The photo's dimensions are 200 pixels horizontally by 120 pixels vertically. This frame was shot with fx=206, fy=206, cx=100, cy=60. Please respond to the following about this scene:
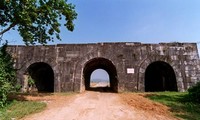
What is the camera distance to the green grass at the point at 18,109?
7.98m

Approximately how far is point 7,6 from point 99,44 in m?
7.63

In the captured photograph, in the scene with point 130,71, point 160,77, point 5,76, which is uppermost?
point 130,71

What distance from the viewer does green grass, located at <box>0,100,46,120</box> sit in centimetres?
798

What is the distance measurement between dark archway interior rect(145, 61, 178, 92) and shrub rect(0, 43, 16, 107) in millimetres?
10992

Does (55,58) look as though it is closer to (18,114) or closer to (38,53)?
(38,53)

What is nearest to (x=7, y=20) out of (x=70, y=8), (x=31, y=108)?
(x=70, y=8)

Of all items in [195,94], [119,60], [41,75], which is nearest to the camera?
[195,94]

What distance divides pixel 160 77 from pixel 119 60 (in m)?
5.40

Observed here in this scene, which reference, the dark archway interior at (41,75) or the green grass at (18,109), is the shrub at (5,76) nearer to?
the green grass at (18,109)

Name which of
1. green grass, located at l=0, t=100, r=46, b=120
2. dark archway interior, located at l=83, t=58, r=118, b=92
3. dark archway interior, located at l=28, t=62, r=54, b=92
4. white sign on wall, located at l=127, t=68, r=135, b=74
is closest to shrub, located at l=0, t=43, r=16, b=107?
green grass, located at l=0, t=100, r=46, b=120

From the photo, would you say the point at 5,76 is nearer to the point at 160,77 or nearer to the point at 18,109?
the point at 18,109

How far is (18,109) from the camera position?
361 inches

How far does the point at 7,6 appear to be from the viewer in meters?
10.5

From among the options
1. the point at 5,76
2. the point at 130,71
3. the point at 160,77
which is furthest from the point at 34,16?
the point at 160,77
